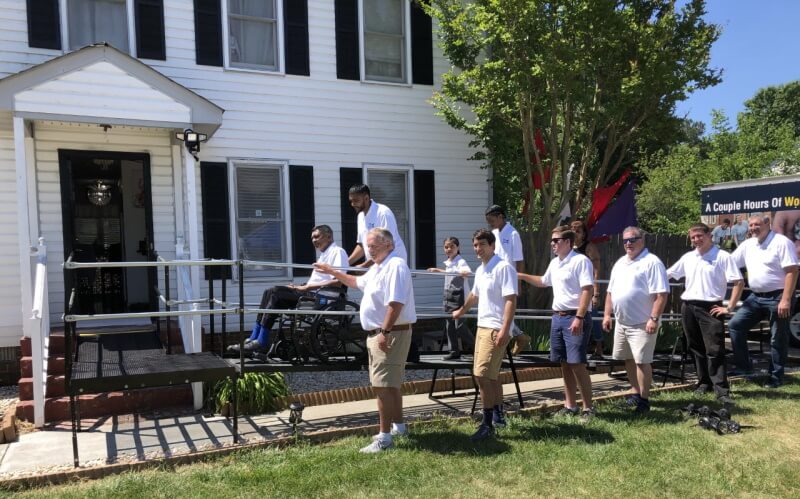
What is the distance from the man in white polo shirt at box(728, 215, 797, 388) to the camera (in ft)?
21.4

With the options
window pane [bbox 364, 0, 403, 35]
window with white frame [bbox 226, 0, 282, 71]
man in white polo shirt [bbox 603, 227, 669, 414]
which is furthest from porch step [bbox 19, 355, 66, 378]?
window pane [bbox 364, 0, 403, 35]

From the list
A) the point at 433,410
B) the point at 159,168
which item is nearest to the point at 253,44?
the point at 159,168

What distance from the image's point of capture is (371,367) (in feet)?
15.5

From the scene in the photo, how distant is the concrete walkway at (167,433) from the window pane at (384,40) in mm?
5472

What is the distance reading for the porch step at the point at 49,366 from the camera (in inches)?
239

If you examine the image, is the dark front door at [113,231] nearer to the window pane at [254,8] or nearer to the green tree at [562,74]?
the window pane at [254,8]

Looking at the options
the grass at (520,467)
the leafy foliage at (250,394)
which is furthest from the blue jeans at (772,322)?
the leafy foliage at (250,394)

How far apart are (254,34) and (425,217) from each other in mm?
3809

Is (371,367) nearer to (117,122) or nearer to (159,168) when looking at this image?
(117,122)

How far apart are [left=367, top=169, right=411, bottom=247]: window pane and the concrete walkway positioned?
4.00m

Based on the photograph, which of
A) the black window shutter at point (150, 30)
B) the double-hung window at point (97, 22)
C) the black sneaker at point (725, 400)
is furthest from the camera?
the black window shutter at point (150, 30)

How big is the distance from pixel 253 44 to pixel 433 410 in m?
5.91

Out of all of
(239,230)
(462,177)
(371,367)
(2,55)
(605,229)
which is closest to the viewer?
(371,367)

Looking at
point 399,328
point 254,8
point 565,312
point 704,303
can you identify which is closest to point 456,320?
point 565,312
